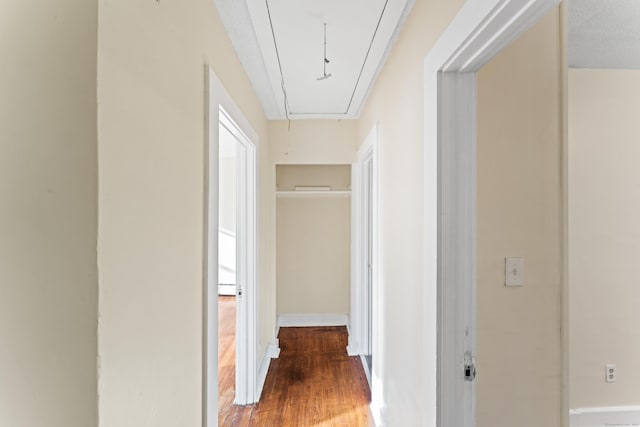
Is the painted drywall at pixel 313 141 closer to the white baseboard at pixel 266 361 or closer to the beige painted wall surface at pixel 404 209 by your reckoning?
the beige painted wall surface at pixel 404 209

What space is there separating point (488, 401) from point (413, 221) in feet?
2.50

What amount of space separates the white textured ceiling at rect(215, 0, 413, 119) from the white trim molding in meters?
Answer: 2.77

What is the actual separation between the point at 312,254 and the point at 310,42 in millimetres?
3003

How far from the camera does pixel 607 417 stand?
237 cm

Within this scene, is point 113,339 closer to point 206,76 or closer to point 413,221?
point 206,76

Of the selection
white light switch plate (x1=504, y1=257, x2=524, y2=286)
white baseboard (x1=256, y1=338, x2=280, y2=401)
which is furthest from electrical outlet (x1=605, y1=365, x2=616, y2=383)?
white baseboard (x1=256, y1=338, x2=280, y2=401)

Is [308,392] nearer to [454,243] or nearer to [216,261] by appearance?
[216,261]

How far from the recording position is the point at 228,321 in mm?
4613

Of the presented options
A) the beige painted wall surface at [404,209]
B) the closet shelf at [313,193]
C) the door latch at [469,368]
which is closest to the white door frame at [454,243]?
the door latch at [469,368]

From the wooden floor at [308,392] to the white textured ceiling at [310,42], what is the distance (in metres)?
2.39

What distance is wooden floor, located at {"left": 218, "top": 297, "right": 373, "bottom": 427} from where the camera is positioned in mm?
2475

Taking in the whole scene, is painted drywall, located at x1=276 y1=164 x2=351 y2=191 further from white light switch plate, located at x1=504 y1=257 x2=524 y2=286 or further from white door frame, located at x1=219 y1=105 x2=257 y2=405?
white light switch plate, located at x1=504 y1=257 x2=524 y2=286

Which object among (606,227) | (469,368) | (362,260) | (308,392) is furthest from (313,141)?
(469,368)

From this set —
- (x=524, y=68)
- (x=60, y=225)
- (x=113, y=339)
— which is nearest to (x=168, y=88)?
(x=60, y=225)
